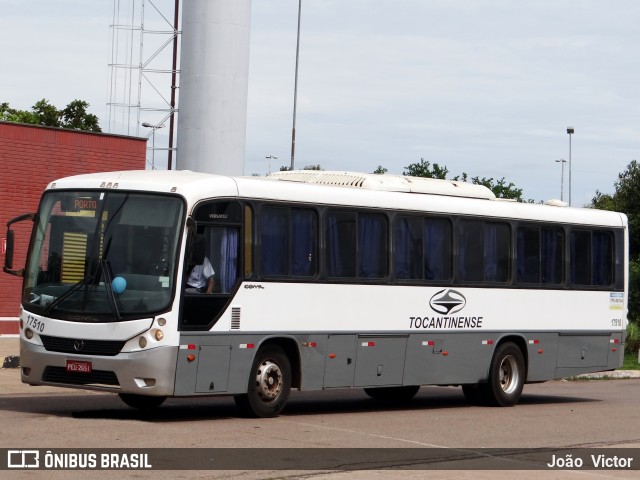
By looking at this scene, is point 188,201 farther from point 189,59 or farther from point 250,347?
point 189,59

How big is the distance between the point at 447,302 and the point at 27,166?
56.3 feet

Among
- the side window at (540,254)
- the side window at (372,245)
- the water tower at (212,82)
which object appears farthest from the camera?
the water tower at (212,82)

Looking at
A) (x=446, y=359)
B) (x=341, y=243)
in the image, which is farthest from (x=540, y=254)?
(x=341, y=243)

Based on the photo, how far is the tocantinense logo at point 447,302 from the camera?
19.7m

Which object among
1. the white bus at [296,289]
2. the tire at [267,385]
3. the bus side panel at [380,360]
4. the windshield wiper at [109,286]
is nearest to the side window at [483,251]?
the white bus at [296,289]

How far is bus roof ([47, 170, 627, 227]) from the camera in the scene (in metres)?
16.4

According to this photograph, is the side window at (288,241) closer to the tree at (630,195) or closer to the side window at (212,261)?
the side window at (212,261)

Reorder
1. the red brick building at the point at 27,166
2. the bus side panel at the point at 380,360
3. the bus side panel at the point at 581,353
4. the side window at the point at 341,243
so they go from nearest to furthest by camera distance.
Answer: the side window at the point at 341,243
the bus side panel at the point at 380,360
the bus side panel at the point at 581,353
the red brick building at the point at 27,166

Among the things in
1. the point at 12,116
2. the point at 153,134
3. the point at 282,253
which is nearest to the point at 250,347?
the point at 282,253

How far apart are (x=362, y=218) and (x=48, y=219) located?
14.5 feet

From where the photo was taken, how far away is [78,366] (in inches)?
622

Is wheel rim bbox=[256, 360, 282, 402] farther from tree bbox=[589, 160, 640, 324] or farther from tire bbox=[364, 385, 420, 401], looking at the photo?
tree bbox=[589, 160, 640, 324]

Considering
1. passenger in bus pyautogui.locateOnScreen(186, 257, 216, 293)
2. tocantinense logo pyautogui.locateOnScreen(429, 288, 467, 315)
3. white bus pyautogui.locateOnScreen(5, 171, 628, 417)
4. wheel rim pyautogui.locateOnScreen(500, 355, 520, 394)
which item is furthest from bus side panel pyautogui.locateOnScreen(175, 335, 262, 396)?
wheel rim pyautogui.locateOnScreen(500, 355, 520, 394)

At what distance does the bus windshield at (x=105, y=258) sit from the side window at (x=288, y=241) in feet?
4.91
